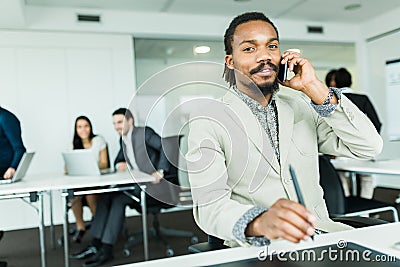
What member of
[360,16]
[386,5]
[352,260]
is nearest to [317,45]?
[360,16]

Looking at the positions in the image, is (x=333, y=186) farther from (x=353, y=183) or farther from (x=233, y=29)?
(x=233, y=29)

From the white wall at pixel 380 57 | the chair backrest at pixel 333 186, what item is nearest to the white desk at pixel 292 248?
the chair backrest at pixel 333 186

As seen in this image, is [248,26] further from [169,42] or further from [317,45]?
[317,45]

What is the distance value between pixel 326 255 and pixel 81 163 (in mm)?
2667

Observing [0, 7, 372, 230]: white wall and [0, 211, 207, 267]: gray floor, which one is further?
[0, 7, 372, 230]: white wall

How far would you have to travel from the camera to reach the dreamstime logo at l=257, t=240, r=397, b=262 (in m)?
0.72

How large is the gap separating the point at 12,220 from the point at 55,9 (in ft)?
7.94

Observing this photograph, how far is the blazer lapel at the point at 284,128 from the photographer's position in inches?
41.1

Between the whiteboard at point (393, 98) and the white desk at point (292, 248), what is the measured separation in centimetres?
526

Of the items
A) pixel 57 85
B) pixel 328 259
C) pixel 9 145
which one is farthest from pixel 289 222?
pixel 57 85

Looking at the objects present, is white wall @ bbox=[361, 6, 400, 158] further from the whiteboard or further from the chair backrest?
the chair backrest

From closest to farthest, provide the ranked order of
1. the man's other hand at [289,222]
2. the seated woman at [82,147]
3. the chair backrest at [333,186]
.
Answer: the man's other hand at [289,222] < the chair backrest at [333,186] < the seated woman at [82,147]

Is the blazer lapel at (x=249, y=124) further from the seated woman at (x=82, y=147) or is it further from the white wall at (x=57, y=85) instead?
the white wall at (x=57, y=85)

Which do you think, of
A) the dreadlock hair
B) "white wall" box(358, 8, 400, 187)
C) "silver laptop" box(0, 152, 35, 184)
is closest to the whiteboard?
"white wall" box(358, 8, 400, 187)
